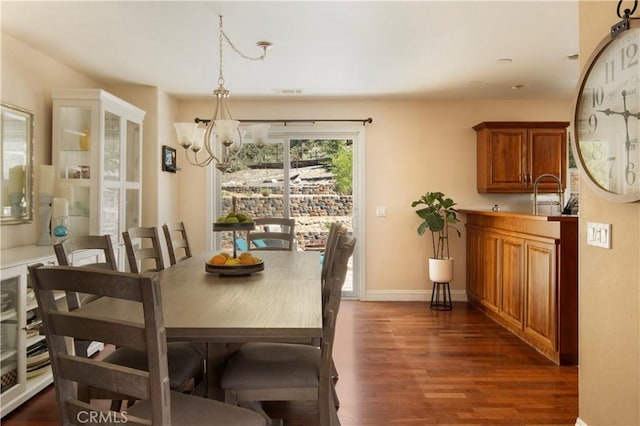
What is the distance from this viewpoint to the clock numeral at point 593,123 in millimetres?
1922

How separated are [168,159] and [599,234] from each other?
4371 millimetres

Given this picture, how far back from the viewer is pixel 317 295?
6.44 feet

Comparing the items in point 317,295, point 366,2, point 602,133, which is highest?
point 366,2

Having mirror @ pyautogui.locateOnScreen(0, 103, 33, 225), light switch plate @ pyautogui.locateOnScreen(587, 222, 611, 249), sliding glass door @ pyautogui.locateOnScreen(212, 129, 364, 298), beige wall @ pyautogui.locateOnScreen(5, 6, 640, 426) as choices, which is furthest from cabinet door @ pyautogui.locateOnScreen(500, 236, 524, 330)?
mirror @ pyautogui.locateOnScreen(0, 103, 33, 225)

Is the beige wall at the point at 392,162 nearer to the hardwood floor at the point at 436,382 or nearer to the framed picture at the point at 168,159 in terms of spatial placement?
the framed picture at the point at 168,159

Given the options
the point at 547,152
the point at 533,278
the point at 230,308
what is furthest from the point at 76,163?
the point at 547,152

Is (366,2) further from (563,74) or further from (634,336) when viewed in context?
(563,74)

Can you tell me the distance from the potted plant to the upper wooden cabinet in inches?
24.2

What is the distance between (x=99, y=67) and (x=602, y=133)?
4.10 meters

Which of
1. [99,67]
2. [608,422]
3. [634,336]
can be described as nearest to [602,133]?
[634,336]

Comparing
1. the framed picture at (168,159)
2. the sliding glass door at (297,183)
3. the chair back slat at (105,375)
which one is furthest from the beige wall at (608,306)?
the framed picture at (168,159)

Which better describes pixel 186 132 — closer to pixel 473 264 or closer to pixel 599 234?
pixel 599 234

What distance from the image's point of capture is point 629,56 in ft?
5.56

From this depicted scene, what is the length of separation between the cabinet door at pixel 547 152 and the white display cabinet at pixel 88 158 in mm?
4500
